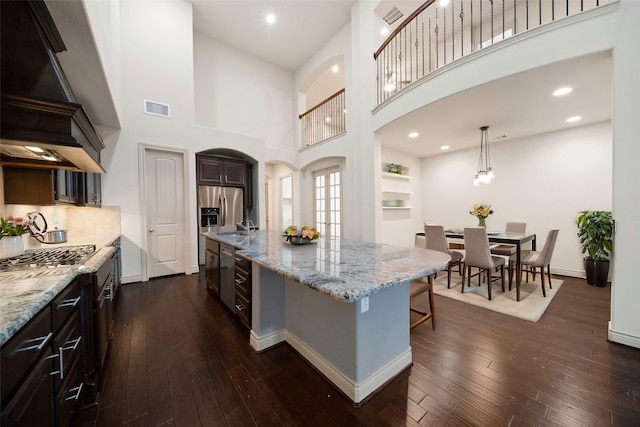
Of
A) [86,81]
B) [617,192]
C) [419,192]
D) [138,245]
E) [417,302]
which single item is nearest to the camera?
[617,192]

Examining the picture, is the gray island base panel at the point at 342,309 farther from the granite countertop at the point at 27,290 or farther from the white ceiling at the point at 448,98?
the white ceiling at the point at 448,98

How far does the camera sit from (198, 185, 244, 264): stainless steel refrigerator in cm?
488

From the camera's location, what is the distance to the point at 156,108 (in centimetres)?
415

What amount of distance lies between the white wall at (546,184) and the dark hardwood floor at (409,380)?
2410mm

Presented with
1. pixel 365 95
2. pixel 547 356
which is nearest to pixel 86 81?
pixel 365 95

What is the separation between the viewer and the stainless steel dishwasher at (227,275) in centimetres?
254

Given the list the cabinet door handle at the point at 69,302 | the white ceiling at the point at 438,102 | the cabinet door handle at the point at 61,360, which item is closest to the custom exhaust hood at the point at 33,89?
the white ceiling at the point at 438,102

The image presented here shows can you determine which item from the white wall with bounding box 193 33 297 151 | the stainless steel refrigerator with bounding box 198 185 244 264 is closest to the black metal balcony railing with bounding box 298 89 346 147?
the white wall with bounding box 193 33 297 151

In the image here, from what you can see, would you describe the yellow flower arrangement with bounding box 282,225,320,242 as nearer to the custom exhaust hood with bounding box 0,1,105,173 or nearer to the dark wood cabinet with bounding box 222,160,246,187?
the custom exhaust hood with bounding box 0,1,105,173

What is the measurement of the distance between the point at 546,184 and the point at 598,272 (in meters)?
1.71

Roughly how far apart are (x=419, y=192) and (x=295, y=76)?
4.86 meters

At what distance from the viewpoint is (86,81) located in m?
2.41

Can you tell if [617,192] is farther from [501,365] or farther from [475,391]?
[475,391]

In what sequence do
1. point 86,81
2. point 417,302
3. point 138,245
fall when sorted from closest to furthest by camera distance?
1. point 86,81
2. point 417,302
3. point 138,245
